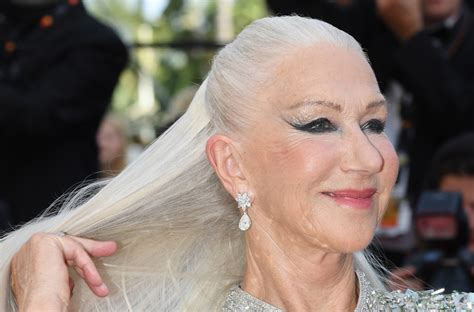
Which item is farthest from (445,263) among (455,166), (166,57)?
(166,57)

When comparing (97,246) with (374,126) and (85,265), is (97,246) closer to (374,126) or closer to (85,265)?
(85,265)

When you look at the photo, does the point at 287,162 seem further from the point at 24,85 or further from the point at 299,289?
the point at 24,85

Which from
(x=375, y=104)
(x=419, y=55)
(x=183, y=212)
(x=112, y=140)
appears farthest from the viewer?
→ (x=112, y=140)

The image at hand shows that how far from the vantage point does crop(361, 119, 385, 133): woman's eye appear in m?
3.27

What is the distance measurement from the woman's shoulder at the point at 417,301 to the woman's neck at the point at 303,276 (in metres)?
0.06

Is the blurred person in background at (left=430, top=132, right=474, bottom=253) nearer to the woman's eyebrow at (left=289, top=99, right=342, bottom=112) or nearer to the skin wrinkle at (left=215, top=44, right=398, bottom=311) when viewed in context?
the skin wrinkle at (left=215, top=44, right=398, bottom=311)

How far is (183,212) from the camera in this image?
3605 millimetres

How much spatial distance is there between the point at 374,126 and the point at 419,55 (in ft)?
6.09

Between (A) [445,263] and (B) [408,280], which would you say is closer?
(A) [445,263]

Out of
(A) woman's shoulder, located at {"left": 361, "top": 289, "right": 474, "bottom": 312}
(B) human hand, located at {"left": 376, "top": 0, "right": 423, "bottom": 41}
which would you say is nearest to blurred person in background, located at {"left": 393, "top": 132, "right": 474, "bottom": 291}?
(A) woman's shoulder, located at {"left": 361, "top": 289, "right": 474, "bottom": 312}

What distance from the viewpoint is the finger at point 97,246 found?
136 inches

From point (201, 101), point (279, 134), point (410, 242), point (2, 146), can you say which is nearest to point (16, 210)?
point (2, 146)

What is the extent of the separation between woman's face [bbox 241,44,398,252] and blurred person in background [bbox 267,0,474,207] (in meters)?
1.83

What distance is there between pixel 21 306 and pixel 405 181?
110 inches
